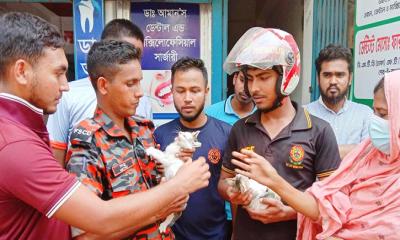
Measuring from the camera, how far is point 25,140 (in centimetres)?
123

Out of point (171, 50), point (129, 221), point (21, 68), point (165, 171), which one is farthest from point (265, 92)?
point (171, 50)

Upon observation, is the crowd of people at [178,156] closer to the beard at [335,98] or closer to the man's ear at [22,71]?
the man's ear at [22,71]

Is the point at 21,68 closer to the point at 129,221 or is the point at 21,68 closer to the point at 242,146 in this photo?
the point at 129,221

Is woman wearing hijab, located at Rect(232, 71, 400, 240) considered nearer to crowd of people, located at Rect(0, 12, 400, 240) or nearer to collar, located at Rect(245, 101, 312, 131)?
crowd of people, located at Rect(0, 12, 400, 240)

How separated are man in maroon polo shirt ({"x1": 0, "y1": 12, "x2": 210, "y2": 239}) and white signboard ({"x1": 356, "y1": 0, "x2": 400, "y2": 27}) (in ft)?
7.50

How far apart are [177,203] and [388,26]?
90.2 inches

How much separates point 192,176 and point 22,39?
0.85 meters

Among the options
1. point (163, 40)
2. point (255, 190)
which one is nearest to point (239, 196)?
point (255, 190)

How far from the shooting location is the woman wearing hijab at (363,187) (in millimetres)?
1660

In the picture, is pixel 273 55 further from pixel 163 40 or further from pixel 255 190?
pixel 163 40

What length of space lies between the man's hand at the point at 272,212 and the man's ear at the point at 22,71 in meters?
1.28

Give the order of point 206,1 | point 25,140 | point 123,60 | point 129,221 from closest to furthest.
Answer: point 25,140
point 129,221
point 123,60
point 206,1

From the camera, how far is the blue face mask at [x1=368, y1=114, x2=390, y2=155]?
5.68 ft

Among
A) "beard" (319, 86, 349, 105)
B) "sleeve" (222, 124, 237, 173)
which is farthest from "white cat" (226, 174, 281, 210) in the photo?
"beard" (319, 86, 349, 105)
